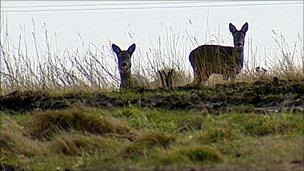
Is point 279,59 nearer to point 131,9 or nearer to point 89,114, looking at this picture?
point 89,114

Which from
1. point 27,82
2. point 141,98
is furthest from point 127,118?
point 27,82

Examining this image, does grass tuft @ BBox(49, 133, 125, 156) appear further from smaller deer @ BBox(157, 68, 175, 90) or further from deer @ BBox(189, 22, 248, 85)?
deer @ BBox(189, 22, 248, 85)

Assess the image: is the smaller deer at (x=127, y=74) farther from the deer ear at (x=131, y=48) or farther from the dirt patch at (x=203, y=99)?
the dirt patch at (x=203, y=99)

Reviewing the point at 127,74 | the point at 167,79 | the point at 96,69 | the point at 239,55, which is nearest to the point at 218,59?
the point at 239,55

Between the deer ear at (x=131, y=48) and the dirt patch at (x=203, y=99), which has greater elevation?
the deer ear at (x=131, y=48)

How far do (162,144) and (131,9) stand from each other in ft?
78.6

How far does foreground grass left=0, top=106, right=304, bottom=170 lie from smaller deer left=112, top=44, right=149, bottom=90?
3256 mm

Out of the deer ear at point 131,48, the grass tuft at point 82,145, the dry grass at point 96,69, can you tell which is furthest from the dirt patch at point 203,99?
the deer ear at point 131,48

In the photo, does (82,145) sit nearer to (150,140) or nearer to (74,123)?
(150,140)

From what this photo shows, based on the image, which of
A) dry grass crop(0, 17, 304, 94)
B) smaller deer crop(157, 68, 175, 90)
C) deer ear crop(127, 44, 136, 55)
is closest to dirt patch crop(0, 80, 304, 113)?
smaller deer crop(157, 68, 175, 90)

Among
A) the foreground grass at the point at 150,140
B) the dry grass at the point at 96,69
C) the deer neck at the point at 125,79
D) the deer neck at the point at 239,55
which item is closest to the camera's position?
the foreground grass at the point at 150,140

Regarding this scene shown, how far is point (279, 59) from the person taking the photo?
49.0 ft

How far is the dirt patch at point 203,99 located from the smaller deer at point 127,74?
145cm

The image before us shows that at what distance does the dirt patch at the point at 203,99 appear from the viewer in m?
10.5
